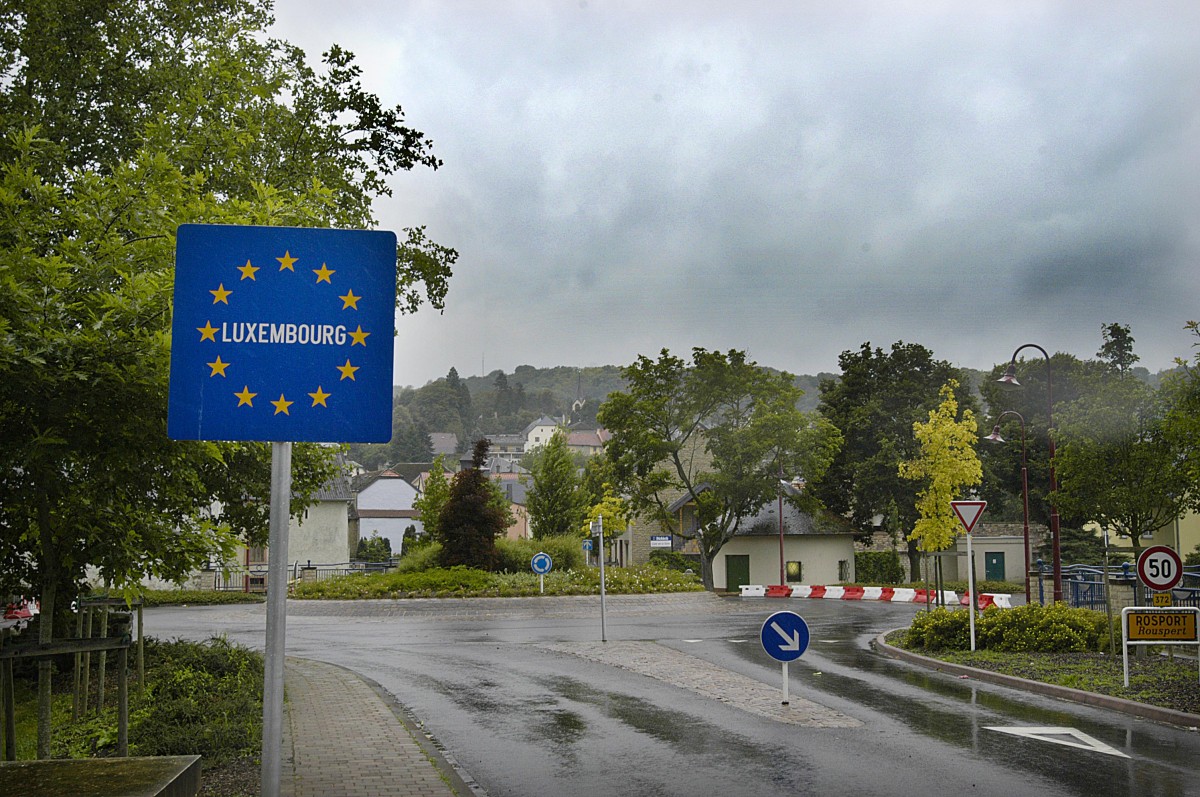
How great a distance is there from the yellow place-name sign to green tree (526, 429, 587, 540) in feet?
144

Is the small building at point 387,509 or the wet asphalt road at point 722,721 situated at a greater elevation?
the small building at point 387,509

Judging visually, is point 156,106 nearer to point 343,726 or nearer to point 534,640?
point 343,726

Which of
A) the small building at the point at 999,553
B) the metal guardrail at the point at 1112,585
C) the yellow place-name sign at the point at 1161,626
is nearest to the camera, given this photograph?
the yellow place-name sign at the point at 1161,626

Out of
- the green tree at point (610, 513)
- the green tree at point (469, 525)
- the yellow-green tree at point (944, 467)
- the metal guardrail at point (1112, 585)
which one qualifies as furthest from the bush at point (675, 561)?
the metal guardrail at point (1112, 585)

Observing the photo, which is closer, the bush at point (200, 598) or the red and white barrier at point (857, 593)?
the bush at point (200, 598)

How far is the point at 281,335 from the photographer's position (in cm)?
520

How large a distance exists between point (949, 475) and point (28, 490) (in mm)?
37970

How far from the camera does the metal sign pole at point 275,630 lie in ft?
16.4

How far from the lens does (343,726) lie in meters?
12.8

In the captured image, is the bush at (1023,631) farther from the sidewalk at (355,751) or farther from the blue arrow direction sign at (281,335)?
the blue arrow direction sign at (281,335)

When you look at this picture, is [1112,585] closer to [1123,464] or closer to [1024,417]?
[1123,464]

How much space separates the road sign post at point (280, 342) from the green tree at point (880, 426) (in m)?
53.9

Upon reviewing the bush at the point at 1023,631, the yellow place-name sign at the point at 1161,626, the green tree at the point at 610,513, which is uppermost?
the green tree at the point at 610,513

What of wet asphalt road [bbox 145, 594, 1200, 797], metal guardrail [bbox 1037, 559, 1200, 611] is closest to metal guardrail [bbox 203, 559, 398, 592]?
wet asphalt road [bbox 145, 594, 1200, 797]
